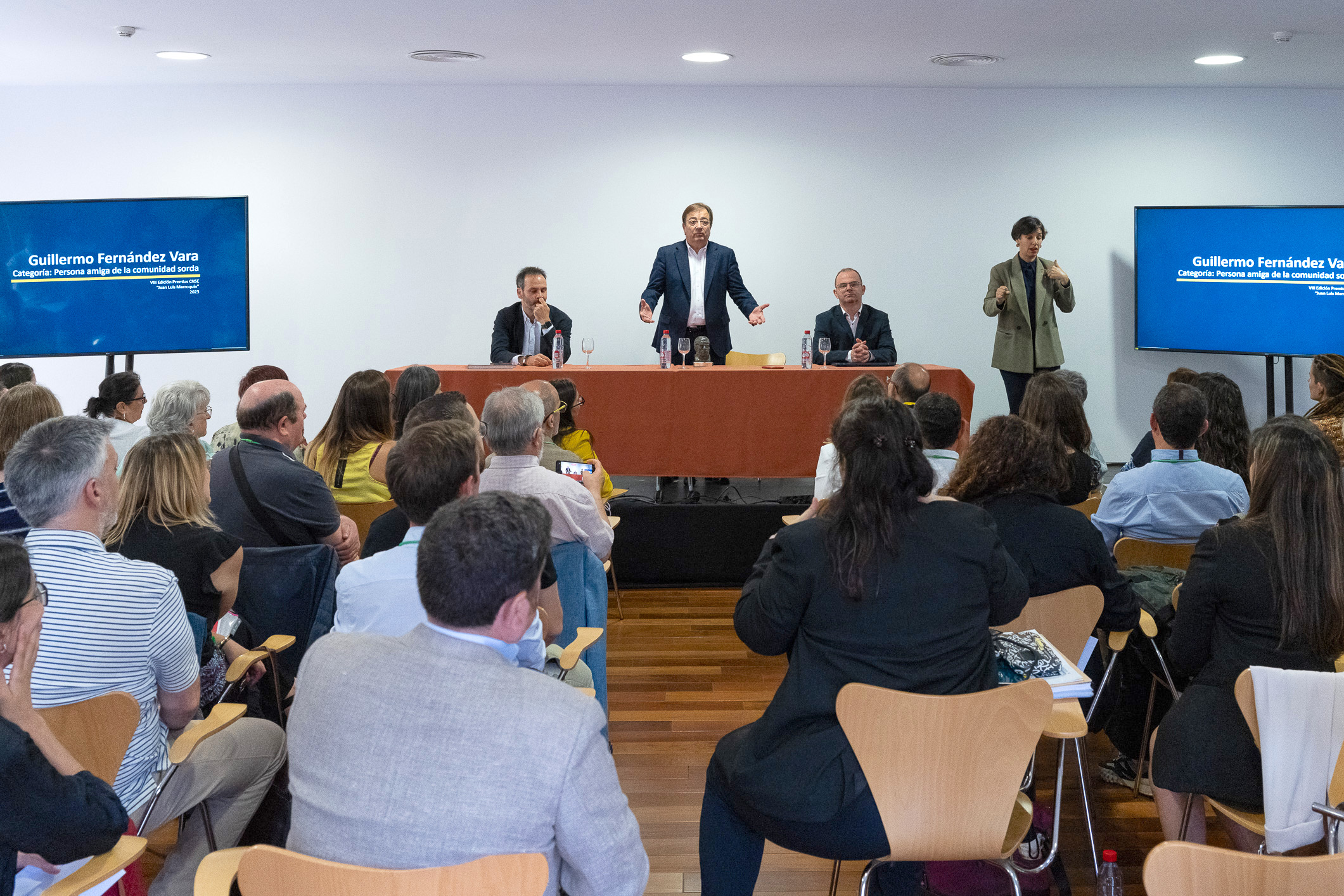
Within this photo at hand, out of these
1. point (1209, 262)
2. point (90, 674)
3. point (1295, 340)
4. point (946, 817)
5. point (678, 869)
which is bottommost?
point (678, 869)

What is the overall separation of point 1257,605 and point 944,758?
0.86 m

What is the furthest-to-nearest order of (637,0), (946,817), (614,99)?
(614,99), (637,0), (946,817)

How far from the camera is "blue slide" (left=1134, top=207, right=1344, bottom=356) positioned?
286 inches

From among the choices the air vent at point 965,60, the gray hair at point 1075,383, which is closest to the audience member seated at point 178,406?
the gray hair at point 1075,383

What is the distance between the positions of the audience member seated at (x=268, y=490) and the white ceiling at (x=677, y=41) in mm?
3128

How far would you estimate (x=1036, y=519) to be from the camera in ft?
9.02

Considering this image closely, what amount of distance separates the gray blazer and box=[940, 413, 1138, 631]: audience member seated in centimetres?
156

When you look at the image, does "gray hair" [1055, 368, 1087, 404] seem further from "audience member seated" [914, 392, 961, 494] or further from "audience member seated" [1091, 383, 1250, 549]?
"audience member seated" [914, 392, 961, 494]

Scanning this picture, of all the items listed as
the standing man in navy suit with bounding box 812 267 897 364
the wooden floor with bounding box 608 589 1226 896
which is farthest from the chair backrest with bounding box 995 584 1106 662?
the standing man in navy suit with bounding box 812 267 897 364

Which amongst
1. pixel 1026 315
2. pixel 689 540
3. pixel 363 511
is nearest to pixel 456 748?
pixel 363 511

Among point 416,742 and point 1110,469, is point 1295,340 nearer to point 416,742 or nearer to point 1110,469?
point 1110,469

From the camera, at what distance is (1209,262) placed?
Answer: 7566mm

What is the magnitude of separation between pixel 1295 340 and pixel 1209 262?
801 mm

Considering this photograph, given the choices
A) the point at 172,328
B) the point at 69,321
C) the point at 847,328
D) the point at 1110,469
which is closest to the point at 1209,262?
the point at 1110,469
